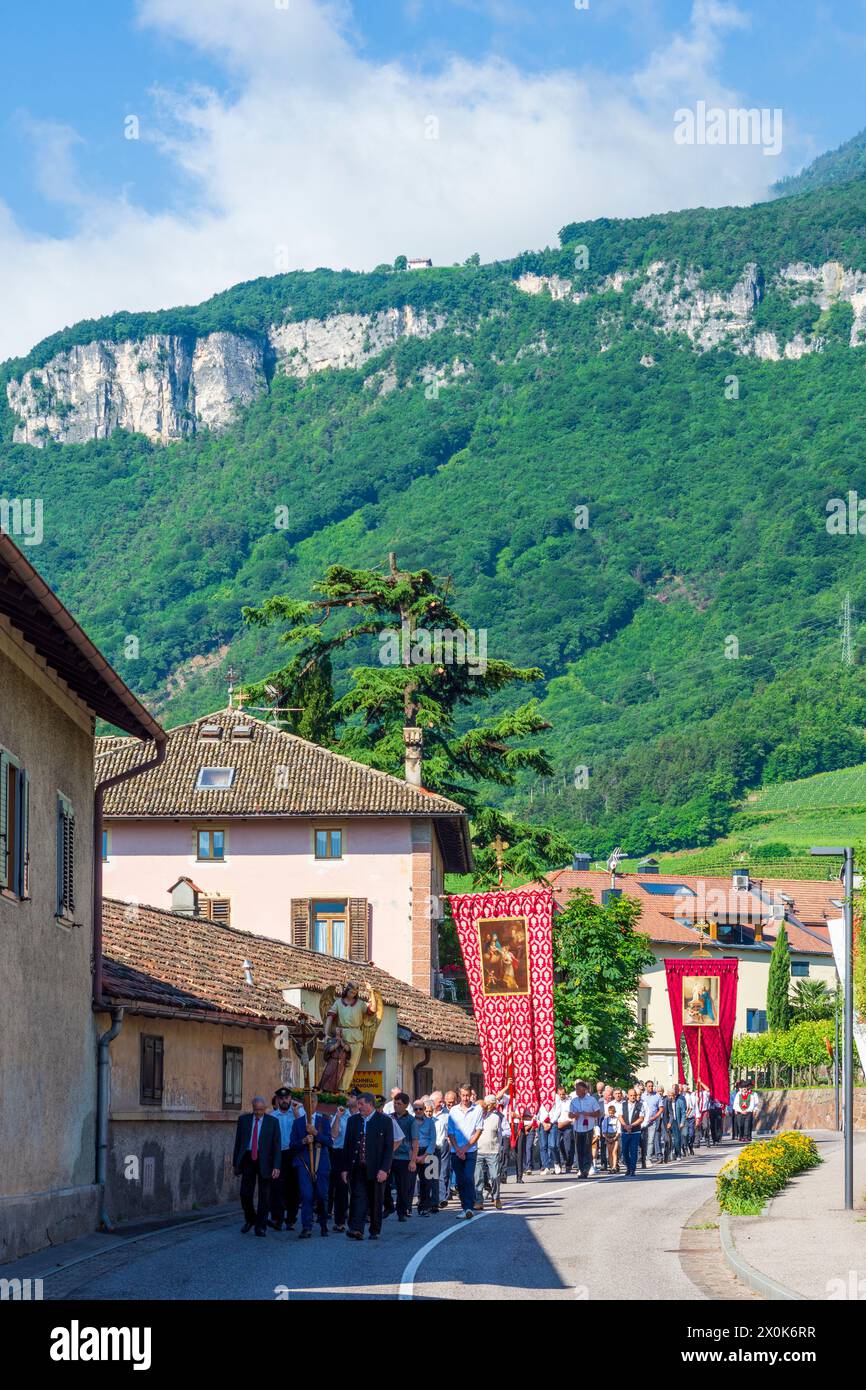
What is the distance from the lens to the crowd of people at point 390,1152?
21.5 meters

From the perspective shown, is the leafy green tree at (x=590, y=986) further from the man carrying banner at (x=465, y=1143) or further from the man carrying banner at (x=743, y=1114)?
the man carrying banner at (x=465, y=1143)

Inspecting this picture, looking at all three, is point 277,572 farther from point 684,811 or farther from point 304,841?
point 304,841

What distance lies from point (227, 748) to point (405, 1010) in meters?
13.4

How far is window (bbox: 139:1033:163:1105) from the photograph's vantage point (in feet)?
80.1

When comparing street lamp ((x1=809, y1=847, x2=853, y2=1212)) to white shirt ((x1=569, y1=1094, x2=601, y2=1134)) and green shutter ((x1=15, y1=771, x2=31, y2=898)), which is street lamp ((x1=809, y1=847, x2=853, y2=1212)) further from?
white shirt ((x1=569, y1=1094, x2=601, y2=1134))

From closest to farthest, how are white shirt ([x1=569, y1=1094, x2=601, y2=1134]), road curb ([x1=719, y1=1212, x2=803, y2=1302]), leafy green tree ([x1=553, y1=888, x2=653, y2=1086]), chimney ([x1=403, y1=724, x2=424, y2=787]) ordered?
road curb ([x1=719, y1=1212, x2=803, y2=1302]) < white shirt ([x1=569, y1=1094, x2=601, y2=1134]) < leafy green tree ([x1=553, y1=888, x2=653, y2=1086]) < chimney ([x1=403, y1=724, x2=424, y2=787])

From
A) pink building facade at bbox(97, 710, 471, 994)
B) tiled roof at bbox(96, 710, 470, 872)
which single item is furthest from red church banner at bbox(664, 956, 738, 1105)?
tiled roof at bbox(96, 710, 470, 872)

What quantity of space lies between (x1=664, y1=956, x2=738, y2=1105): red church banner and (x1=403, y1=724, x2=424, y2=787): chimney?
36.8ft

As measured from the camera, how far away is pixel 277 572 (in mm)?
171875

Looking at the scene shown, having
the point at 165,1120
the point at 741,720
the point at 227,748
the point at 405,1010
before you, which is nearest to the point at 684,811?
the point at 741,720

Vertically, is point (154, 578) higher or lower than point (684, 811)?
higher

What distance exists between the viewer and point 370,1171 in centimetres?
2131

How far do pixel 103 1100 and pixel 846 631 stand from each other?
13581 cm

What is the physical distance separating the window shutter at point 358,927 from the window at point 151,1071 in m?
26.6
